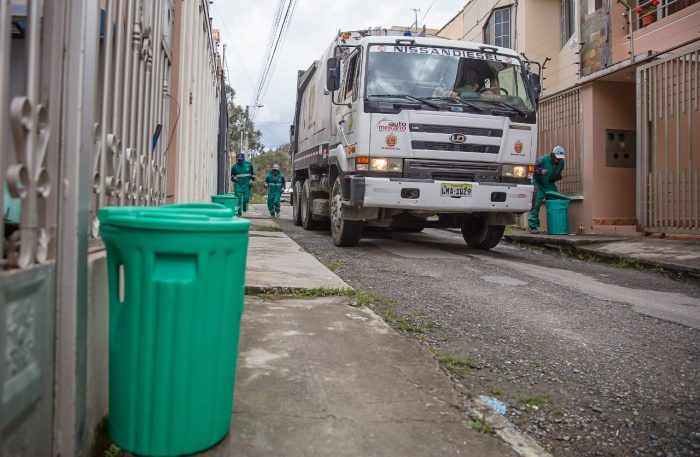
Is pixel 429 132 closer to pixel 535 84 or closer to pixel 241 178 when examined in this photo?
pixel 535 84

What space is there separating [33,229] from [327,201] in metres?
7.39

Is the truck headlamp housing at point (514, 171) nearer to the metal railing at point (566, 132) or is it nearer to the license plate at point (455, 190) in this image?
the license plate at point (455, 190)

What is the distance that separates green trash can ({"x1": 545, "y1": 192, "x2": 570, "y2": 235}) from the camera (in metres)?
9.73

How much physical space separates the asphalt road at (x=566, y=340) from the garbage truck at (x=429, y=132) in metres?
0.80

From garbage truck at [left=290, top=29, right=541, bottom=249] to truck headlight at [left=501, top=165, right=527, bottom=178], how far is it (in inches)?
0.5

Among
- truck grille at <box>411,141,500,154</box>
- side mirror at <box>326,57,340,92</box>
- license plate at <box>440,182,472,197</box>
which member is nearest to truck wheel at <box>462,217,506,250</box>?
license plate at <box>440,182,472,197</box>

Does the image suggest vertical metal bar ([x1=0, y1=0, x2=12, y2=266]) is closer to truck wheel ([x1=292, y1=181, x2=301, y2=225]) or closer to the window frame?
truck wheel ([x1=292, y1=181, x2=301, y2=225])

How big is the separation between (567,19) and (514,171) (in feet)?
31.9

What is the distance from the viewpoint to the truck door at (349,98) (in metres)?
6.65

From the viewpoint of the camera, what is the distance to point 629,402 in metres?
2.46

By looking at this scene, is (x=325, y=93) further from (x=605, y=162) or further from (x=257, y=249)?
(x=605, y=162)

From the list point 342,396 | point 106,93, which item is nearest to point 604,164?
point 342,396

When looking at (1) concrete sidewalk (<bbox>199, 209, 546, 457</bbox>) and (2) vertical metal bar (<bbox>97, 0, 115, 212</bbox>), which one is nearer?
(1) concrete sidewalk (<bbox>199, 209, 546, 457</bbox>)

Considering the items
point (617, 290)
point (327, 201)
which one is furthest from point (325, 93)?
point (617, 290)
